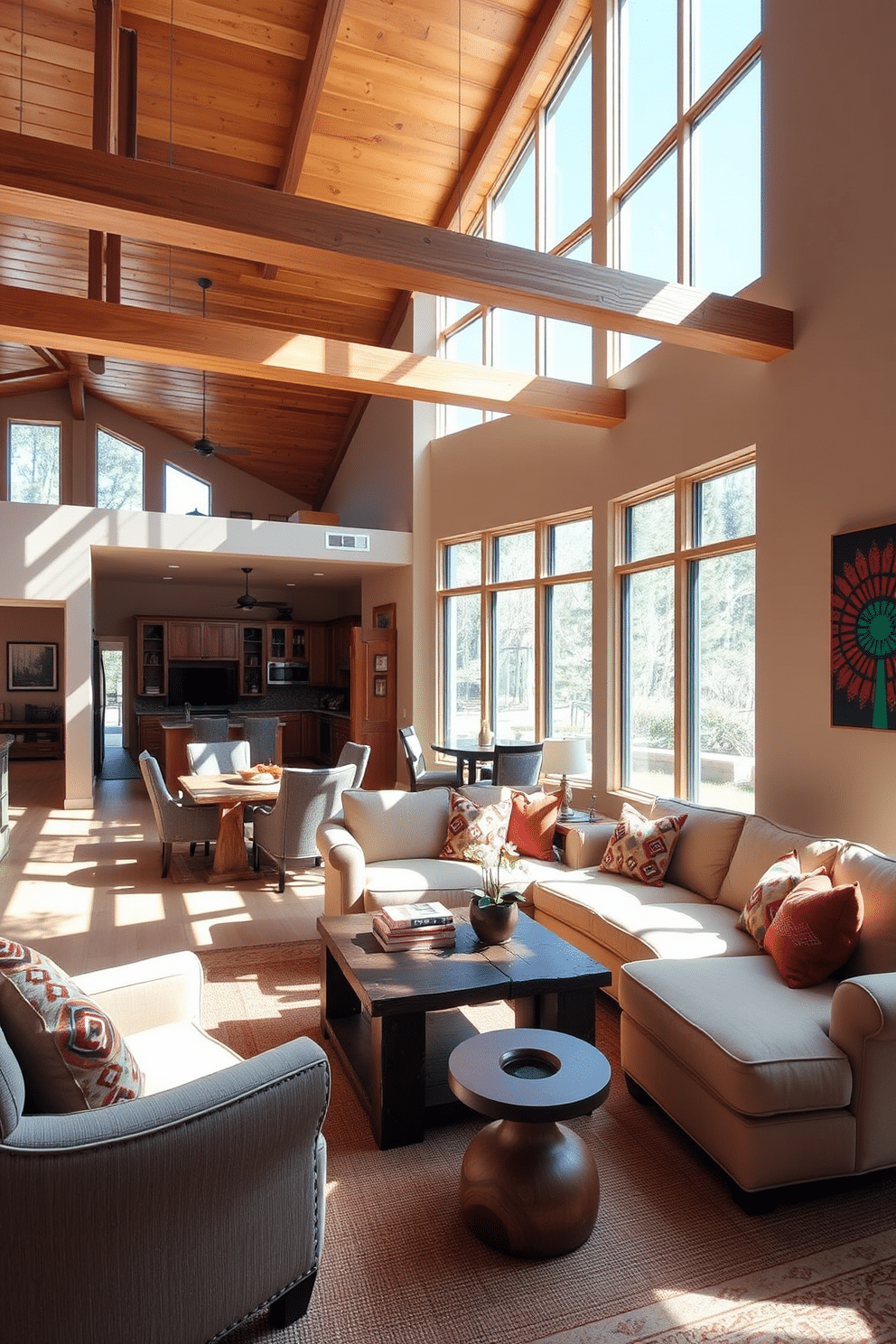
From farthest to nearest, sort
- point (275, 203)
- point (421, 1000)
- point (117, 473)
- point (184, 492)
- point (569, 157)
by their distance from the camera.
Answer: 1. point (184, 492)
2. point (117, 473)
3. point (569, 157)
4. point (275, 203)
5. point (421, 1000)

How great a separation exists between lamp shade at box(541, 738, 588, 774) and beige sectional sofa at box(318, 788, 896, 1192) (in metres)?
0.99

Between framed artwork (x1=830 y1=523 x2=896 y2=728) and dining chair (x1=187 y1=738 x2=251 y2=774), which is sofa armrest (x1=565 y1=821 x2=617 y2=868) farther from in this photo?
dining chair (x1=187 y1=738 x2=251 y2=774)

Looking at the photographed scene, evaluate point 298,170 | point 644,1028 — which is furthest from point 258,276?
point 644,1028

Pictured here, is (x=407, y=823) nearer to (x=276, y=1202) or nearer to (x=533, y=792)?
(x=533, y=792)

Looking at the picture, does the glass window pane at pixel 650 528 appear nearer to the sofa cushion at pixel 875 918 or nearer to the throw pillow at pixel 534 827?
the throw pillow at pixel 534 827

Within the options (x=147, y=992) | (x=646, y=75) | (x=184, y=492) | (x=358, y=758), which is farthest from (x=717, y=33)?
(x=184, y=492)

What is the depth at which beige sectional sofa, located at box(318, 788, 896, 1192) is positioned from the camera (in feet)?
7.93

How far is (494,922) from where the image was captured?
10.8 feet

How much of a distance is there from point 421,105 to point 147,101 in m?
2.41

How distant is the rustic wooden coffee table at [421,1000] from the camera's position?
277cm

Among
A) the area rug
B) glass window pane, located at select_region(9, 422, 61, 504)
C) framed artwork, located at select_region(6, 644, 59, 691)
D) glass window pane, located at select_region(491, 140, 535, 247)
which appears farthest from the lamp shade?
framed artwork, located at select_region(6, 644, 59, 691)

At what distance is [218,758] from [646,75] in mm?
6302

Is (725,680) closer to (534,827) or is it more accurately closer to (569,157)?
(534,827)

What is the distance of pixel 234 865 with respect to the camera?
243 inches
